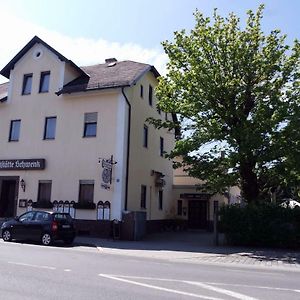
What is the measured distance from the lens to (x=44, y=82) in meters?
26.2

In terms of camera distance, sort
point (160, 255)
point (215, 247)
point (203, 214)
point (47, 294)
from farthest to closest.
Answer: point (203, 214)
point (215, 247)
point (160, 255)
point (47, 294)

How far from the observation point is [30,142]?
83.3ft

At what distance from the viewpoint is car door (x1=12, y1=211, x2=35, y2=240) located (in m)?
18.9

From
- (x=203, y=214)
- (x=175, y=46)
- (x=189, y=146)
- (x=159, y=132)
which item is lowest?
(x=203, y=214)

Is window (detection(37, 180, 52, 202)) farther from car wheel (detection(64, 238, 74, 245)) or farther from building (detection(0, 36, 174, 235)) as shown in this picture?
car wheel (detection(64, 238, 74, 245))

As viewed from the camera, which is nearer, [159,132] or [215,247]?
[215,247]

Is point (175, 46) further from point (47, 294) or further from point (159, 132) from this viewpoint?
point (47, 294)

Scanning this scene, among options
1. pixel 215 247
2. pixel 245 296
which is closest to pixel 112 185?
pixel 215 247

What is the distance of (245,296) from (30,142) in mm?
19824

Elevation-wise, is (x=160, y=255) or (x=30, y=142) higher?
(x=30, y=142)

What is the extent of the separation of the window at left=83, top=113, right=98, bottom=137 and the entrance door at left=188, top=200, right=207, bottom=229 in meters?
12.1

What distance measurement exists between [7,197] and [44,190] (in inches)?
127

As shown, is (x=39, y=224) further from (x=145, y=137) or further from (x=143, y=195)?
(x=145, y=137)

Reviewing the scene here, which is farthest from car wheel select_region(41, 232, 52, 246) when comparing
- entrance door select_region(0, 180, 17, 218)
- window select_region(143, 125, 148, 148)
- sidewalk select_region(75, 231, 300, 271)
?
window select_region(143, 125, 148, 148)
